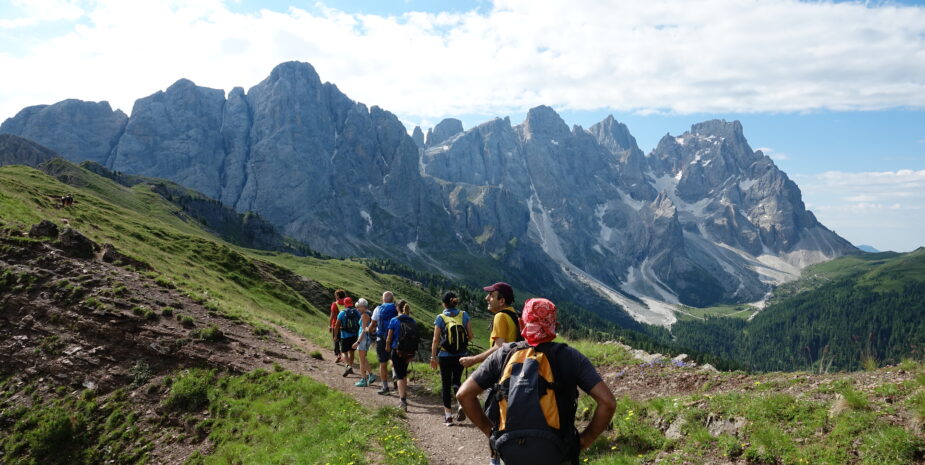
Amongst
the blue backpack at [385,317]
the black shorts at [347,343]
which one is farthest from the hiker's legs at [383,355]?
the black shorts at [347,343]

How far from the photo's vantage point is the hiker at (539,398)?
6.27 meters

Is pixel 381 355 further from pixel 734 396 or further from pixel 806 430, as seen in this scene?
pixel 806 430

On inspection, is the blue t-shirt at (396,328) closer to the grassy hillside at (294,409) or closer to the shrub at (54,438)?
the grassy hillside at (294,409)

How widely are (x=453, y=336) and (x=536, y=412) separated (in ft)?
31.8

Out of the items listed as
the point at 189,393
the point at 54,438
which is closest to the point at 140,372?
the point at 189,393

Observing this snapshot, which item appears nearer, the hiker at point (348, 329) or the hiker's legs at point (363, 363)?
the hiker's legs at point (363, 363)

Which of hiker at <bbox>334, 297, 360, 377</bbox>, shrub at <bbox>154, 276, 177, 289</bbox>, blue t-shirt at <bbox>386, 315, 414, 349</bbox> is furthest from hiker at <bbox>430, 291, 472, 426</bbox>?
shrub at <bbox>154, 276, 177, 289</bbox>

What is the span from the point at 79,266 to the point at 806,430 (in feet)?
109

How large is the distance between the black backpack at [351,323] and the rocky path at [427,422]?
2421 mm

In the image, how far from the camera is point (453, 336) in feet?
52.0

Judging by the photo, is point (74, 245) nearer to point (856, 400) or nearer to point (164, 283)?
point (164, 283)

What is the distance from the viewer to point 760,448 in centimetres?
1006

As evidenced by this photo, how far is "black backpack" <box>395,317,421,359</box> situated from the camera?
60.2 feet

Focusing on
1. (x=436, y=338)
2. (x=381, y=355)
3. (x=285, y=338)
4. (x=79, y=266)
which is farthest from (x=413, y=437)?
(x=79, y=266)
